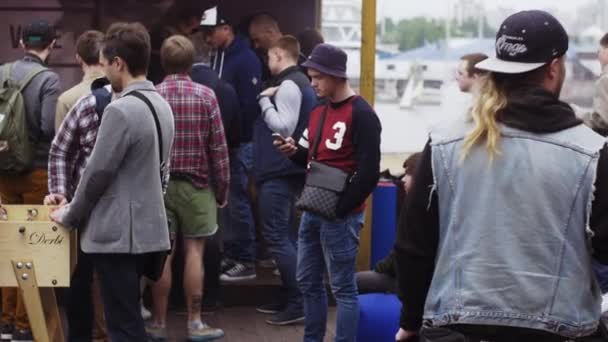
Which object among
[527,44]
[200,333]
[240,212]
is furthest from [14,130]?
[527,44]

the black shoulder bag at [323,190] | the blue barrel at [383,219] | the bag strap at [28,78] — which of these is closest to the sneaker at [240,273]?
the blue barrel at [383,219]

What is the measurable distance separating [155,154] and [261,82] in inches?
130

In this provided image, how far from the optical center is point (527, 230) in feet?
10.8

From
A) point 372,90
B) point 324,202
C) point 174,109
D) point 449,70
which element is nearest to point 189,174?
point 174,109

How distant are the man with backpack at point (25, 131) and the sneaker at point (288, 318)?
165cm

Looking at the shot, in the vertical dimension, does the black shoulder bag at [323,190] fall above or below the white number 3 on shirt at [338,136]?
below

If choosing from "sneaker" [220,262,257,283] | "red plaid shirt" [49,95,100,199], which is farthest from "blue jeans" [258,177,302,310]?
"red plaid shirt" [49,95,100,199]

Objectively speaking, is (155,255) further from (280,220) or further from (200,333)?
(280,220)

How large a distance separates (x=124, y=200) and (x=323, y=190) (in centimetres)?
122

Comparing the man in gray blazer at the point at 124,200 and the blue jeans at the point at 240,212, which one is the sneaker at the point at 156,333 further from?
the man in gray blazer at the point at 124,200

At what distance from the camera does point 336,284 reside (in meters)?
6.24

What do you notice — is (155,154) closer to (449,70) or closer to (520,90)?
(520,90)

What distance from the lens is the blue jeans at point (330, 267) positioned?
20.2 ft

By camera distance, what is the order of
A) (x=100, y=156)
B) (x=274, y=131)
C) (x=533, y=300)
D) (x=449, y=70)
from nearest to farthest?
1. (x=533, y=300)
2. (x=100, y=156)
3. (x=274, y=131)
4. (x=449, y=70)
